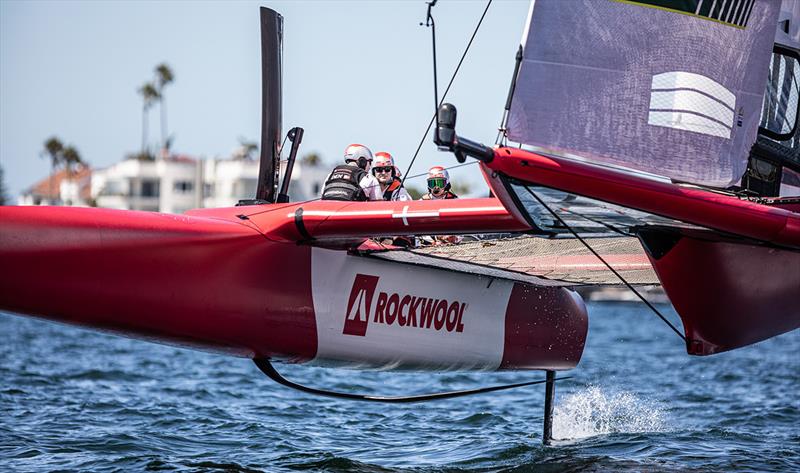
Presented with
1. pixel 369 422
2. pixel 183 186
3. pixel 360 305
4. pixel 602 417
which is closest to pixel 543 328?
pixel 602 417

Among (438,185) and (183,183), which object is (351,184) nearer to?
(438,185)

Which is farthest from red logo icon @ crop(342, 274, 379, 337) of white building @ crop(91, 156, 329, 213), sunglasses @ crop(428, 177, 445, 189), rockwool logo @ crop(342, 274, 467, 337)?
white building @ crop(91, 156, 329, 213)

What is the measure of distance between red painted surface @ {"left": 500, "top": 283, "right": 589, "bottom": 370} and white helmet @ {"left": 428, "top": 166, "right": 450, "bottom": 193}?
1163 mm

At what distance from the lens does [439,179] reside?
7559 millimetres

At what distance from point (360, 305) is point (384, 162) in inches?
44.7

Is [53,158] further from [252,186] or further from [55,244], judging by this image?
[55,244]

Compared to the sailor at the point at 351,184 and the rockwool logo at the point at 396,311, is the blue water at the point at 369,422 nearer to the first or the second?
the rockwool logo at the point at 396,311

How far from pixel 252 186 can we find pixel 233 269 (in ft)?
173

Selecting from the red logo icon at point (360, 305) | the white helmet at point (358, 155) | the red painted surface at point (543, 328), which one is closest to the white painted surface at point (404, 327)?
the red logo icon at point (360, 305)

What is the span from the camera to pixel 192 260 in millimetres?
6270

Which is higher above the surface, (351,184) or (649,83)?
(649,83)

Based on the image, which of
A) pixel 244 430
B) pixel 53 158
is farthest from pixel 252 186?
pixel 244 430

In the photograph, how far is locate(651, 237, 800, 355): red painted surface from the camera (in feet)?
20.4

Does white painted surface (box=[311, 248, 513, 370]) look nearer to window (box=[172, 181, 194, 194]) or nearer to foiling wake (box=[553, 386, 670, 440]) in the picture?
foiling wake (box=[553, 386, 670, 440])
